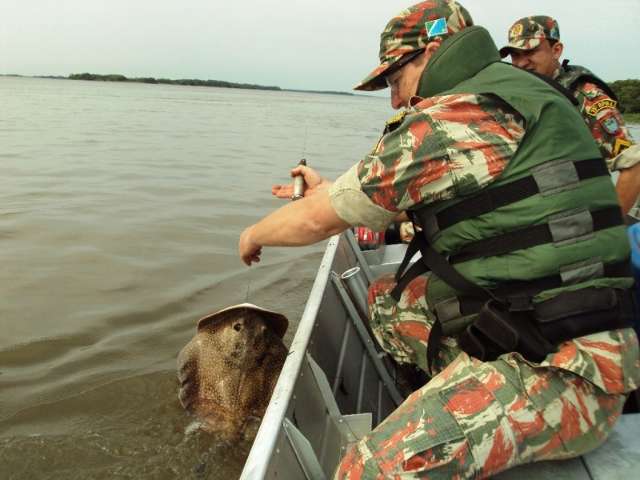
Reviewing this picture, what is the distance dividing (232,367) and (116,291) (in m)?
3.81

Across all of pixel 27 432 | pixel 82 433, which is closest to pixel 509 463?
pixel 82 433

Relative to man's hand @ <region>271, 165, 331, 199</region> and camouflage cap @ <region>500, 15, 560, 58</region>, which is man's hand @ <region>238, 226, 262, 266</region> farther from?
camouflage cap @ <region>500, 15, 560, 58</region>

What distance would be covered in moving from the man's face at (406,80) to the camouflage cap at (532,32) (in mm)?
2540

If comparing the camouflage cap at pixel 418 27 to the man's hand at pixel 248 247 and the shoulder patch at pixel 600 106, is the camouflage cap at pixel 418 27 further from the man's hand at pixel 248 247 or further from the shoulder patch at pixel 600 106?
the shoulder patch at pixel 600 106

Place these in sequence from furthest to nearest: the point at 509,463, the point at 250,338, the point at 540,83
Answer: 1. the point at 250,338
2. the point at 540,83
3. the point at 509,463

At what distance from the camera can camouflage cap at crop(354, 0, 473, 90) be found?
2.48 meters

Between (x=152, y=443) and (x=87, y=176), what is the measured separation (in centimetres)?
1041

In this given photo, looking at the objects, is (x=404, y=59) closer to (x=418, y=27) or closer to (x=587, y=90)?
(x=418, y=27)

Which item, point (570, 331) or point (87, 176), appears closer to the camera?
point (570, 331)

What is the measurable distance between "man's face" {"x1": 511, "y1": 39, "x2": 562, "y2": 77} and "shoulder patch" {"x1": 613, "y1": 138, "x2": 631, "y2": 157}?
849 mm

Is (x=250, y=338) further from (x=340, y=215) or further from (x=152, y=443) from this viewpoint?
(x=340, y=215)

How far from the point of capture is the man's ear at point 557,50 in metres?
4.90

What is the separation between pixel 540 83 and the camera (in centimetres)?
217

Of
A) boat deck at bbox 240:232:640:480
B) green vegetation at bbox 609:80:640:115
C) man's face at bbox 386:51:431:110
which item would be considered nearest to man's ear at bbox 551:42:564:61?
boat deck at bbox 240:232:640:480
